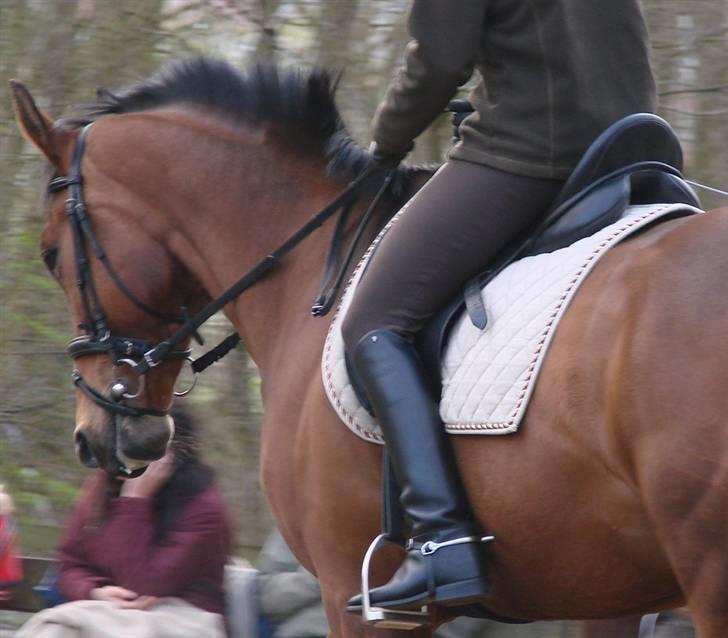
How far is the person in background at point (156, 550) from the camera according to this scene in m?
4.40

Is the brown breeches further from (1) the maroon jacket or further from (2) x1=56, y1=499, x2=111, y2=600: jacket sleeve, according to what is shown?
(2) x1=56, y1=499, x2=111, y2=600: jacket sleeve

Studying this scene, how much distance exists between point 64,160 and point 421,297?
1480mm

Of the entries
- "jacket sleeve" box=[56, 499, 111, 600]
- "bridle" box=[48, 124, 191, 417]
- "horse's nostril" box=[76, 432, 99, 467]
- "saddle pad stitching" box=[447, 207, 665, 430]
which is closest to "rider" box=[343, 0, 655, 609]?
"saddle pad stitching" box=[447, 207, 665, 430]

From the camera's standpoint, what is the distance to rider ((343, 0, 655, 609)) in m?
2.98

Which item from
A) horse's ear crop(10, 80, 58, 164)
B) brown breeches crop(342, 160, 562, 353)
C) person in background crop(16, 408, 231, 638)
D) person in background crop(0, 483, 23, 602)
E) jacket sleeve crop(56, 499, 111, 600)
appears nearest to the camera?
brown breeches crop(342, 160, 562, 353)

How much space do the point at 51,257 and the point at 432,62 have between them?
1538 mm

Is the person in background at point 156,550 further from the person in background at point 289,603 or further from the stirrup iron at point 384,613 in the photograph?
the stirrup iron at point 384,613

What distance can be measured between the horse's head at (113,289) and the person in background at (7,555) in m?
1.45

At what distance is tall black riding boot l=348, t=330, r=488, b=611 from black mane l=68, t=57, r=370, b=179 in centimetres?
94

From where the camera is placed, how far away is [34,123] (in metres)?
3.94

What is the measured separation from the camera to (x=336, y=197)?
3689 millimetres

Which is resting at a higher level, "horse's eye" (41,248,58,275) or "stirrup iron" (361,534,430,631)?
"horse's eye" (41,248,58,275)

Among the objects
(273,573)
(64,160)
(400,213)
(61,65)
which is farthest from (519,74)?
(61,65)

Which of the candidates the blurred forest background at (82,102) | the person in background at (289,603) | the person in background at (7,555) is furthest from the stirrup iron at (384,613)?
the blurred forest background at (82,102)
